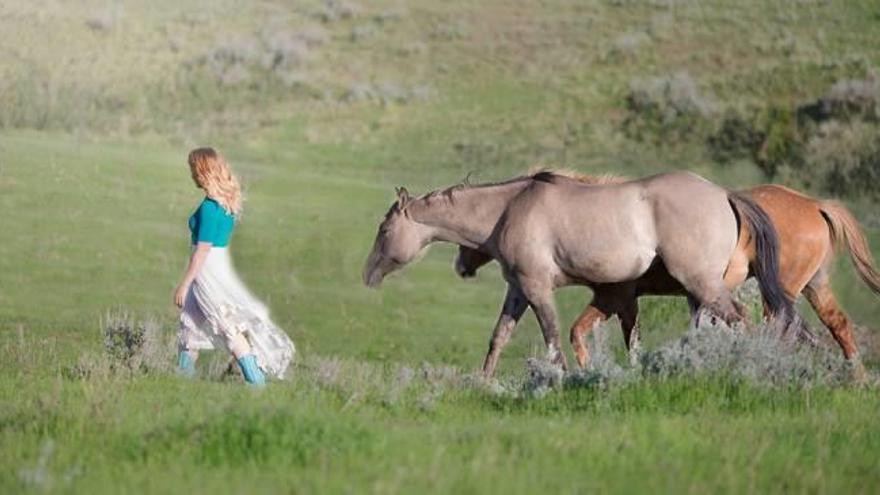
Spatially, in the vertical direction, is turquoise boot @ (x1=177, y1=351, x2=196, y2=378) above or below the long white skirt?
below

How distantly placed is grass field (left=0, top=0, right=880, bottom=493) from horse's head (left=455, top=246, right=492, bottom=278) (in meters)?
1.07

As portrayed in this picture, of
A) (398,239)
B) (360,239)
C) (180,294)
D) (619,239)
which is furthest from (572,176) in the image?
(360,239)

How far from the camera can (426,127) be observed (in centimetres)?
4453

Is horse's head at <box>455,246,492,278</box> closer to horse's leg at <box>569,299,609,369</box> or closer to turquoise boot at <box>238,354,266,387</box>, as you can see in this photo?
horse's leg at <box>569,299,609,369</box>

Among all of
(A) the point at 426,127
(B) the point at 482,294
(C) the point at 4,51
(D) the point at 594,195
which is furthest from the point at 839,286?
(C) the point at 4,51

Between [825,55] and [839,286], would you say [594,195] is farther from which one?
[825,55]

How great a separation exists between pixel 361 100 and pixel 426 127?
264cm

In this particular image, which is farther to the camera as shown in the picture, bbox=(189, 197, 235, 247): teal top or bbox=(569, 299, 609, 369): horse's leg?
bbox=(569, 299, 609, 369): horse's leg

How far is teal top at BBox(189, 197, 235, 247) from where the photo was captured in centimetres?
A: 1439

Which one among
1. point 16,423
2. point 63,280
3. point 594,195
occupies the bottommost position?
point 63,280

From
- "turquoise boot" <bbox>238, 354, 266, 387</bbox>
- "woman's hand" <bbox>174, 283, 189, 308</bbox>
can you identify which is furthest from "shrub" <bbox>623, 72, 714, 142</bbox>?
"woman's hand" <bbox>174, 283, 189, 308</bbox>

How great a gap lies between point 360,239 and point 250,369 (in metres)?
17.4

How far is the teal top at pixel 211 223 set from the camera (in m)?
14.4

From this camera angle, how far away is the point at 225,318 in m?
14.5
